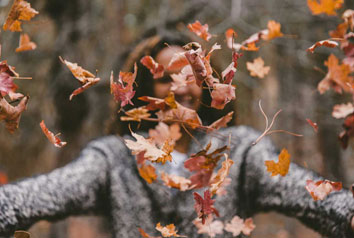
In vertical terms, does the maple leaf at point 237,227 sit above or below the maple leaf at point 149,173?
below

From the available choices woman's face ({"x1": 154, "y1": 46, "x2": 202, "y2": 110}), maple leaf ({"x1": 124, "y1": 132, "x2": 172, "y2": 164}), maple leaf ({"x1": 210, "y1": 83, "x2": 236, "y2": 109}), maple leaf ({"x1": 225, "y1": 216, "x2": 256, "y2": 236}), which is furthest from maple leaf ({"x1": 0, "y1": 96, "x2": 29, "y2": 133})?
maple leaf ({"x1": 225, "y1": 216, "x2": 256, "y2": 236})

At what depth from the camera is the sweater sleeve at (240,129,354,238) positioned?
77 centimetres

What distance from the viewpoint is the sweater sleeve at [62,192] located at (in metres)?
0.80

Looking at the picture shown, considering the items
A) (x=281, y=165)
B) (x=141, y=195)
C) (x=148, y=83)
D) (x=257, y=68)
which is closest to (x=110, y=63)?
(x=148, y=83)

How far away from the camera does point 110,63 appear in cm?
382

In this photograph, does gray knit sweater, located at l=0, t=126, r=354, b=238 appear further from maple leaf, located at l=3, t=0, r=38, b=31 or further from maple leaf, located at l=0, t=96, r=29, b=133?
maple leaf, located at l=3, t=0, r=38, b=31

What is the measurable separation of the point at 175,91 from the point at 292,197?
1.29ft

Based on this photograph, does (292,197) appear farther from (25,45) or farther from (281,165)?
(25,45)

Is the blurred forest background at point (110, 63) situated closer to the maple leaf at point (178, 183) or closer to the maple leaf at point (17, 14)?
the maple leaf at point (17, 14)

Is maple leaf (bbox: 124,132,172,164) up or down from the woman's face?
up

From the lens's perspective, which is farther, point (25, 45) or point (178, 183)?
point (178, 183)

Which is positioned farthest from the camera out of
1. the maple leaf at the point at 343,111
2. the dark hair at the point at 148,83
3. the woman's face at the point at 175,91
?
the dark hair at the point at 148,83

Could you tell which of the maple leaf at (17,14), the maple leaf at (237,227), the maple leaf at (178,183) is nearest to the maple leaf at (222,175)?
the maple leaf at (178,183)

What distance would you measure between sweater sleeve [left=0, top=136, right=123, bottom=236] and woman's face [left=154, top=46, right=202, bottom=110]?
8.3 inches
